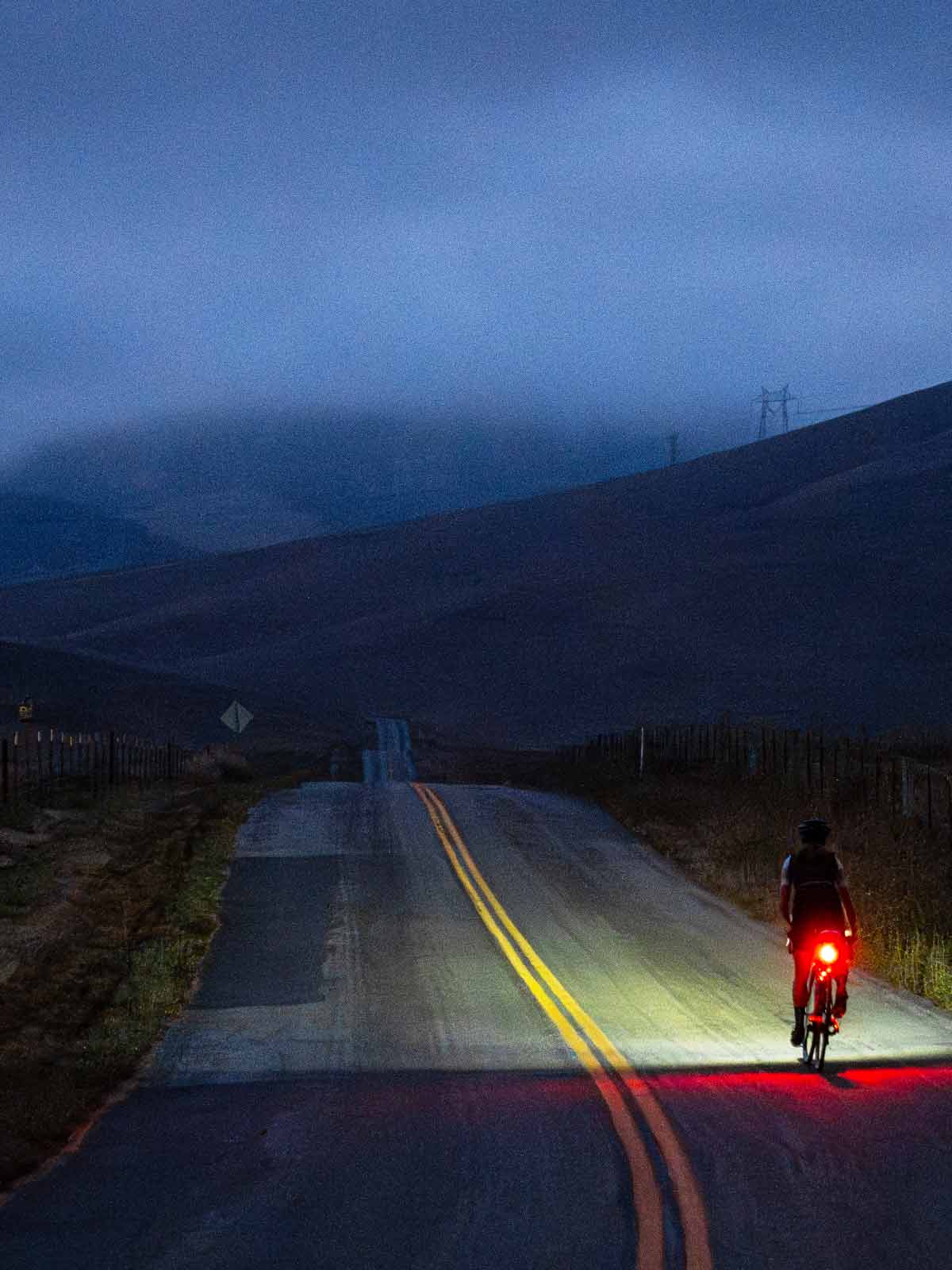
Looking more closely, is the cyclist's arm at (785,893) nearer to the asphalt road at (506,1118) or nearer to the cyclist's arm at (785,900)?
the cyclist's arm at (785,900)

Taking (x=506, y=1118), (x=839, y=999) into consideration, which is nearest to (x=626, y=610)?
(x=839, y=999)

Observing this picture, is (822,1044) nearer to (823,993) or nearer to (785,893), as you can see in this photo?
(823,993)

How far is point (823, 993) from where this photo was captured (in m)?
11.0

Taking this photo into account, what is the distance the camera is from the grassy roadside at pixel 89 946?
402 inches

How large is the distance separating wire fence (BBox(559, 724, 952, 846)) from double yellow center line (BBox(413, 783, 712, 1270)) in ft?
26.4

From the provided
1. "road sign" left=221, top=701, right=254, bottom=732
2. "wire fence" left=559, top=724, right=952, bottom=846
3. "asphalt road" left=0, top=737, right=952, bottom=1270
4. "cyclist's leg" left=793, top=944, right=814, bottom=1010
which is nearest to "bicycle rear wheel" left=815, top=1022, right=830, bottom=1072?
"asphalt road" left=0, top=737, right=952, bottom=1270

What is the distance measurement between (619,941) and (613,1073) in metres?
6.52

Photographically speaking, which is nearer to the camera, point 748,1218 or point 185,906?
point 748,1218

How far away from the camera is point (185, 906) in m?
19.2

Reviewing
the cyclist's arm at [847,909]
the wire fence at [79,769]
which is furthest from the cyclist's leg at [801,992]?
the wire fence at [79,769]

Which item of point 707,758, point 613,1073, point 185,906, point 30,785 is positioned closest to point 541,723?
point 707,758

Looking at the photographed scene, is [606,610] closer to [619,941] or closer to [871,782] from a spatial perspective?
[871,782]

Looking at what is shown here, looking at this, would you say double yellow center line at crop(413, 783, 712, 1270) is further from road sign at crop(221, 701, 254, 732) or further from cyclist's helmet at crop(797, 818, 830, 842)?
road sign at crop(221, 701, 254, 732)

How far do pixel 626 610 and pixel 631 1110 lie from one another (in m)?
117
